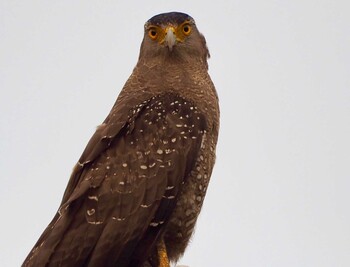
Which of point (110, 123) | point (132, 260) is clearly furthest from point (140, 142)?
point (132, 260)

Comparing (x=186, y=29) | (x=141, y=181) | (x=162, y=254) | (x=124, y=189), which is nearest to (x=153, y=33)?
(x=186, y=29)

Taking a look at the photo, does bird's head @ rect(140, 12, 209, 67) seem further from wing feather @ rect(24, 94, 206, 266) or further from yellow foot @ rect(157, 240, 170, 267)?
yellow foot @ rect(157, 240, 170, 267)

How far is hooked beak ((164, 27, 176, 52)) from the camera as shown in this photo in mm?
13938

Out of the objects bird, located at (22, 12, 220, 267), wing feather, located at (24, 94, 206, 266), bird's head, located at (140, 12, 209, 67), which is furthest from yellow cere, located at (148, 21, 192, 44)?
wing feather, located at (24, 94, 206, 266)

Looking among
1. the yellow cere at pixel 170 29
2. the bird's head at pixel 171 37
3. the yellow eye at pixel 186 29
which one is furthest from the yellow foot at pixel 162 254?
the yellow eye at pixel 186 29

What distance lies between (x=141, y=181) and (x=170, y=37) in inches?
78.0

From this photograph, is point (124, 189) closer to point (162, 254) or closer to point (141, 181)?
point (141, 181)

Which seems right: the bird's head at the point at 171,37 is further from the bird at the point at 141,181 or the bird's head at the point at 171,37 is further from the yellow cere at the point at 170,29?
the bird at the point at 141,181

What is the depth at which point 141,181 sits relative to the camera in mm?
12719

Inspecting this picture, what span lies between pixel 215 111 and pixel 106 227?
6.24ft

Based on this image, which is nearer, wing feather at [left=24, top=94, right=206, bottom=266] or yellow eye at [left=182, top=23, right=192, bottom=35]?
wing feather at [left=24, top=94, right=206, bottom=266]

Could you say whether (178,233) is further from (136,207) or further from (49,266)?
(49,266)

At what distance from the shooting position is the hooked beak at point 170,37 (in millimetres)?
13938

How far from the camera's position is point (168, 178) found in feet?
41.8
